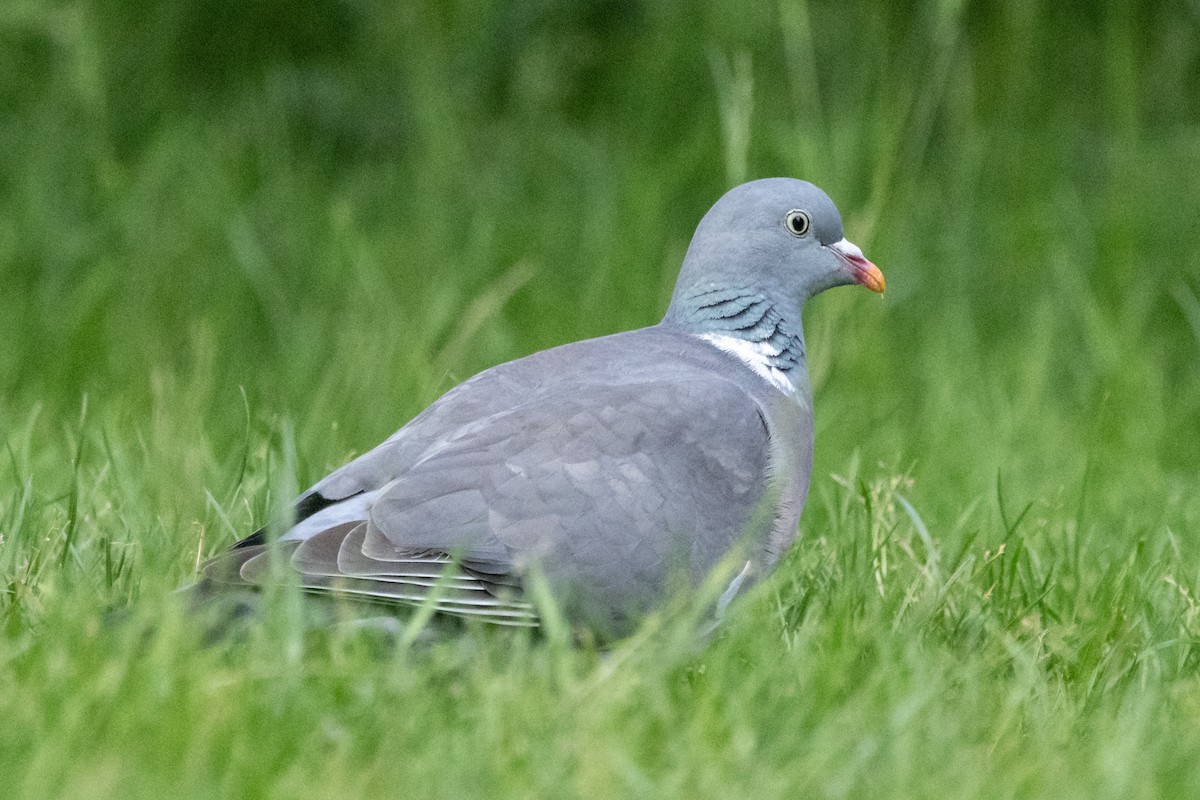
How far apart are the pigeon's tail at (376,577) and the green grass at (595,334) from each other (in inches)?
2.5

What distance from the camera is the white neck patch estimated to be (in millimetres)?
3268

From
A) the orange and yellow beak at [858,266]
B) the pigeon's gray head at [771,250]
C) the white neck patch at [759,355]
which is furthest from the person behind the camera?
the orange and yellow beak at [858,266]

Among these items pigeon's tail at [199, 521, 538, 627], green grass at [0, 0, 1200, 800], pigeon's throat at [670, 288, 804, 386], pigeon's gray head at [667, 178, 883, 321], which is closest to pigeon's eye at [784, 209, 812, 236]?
pigeon's gray head at [667, 178, 883, 321]

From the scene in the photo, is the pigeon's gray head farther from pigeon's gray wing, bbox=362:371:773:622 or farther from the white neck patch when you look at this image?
pigeon's gray wing, bbox=362:371:773:622

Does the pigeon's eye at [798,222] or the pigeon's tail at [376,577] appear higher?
the pigeon's eye at [798,222]

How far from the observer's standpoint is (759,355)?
3.30 meters

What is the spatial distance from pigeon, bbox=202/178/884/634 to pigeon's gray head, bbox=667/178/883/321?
140 mm

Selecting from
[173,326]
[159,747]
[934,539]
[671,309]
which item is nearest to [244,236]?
[173,326]

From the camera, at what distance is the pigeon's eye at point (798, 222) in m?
3.43

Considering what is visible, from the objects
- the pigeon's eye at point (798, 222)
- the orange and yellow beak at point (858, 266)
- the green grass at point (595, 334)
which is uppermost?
the pigeon's eye at point (798, 222)

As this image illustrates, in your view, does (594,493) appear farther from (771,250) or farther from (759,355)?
(771,250)

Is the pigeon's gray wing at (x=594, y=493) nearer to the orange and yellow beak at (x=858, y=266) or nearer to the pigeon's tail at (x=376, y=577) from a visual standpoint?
the pigeon's tail at (x=376, y=577)

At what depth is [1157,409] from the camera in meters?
4.63

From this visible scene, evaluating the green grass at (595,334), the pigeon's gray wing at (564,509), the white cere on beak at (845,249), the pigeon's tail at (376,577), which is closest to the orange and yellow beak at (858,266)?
the white cere on beak at (845,249)
